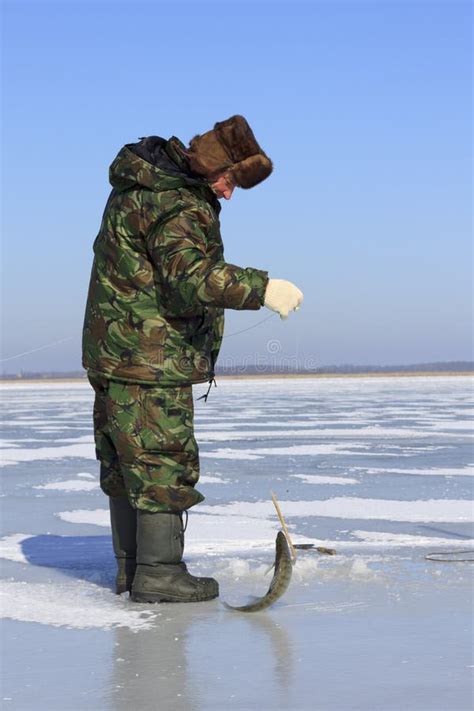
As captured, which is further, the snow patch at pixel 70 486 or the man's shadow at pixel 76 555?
the snow patch at pixel 70 486

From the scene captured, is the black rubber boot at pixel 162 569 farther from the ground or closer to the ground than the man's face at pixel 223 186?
closer to the ground

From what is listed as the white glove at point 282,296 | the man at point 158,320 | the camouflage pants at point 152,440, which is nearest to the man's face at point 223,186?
the man at point 158,320

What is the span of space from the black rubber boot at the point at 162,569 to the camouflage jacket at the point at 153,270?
444 mm

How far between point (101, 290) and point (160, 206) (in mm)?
322

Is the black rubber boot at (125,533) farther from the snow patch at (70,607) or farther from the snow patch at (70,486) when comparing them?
the snow patch at (70,486)

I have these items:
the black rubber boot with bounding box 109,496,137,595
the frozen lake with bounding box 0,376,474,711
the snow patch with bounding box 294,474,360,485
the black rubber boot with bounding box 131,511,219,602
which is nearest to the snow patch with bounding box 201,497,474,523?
the frozen lake with bounding box 0,376,474,711

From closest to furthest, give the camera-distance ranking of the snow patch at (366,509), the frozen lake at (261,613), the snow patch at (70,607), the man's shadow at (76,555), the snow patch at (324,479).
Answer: the frozen lake at (261,613), the snow patch at (70,607), the man's shadow at (76,555), the snow patch at (366,509), the snow patch at (324,479)

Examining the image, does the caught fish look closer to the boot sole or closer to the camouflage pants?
the boot sole

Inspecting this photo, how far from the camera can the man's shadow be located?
12.0ft

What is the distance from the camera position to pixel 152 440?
10.3 feet

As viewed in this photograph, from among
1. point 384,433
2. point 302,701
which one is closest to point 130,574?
point 302,701

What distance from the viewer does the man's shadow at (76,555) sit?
3.66 metres

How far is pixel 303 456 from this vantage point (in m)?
8.42

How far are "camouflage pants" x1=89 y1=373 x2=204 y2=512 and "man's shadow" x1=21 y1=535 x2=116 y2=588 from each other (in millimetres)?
498
